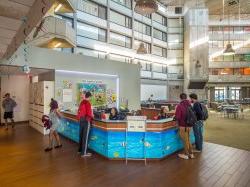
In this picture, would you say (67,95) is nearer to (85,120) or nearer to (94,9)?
(85,120)

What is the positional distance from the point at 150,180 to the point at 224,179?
148cm

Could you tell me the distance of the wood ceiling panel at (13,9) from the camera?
209 cm

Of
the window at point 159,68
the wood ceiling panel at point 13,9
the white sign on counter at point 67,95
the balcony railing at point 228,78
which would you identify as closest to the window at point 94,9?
the window at point 159,68

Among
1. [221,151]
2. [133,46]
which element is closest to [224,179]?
[221,151]

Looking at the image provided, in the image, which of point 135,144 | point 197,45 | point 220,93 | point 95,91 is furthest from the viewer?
point 220,93

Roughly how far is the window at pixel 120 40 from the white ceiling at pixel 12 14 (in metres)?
13.8

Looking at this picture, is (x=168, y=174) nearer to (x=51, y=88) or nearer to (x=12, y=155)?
(x=12, y=155)

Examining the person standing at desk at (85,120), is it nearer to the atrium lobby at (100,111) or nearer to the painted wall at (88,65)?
the atrium lobby at (100,111)

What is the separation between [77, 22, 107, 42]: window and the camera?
567 inches

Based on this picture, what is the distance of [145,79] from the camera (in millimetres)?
19531

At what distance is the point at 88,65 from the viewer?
1038cm

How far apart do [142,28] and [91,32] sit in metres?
6.43

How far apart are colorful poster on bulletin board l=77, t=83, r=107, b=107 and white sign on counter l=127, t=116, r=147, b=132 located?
5.62 m

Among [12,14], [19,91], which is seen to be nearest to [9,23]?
[12,14]
